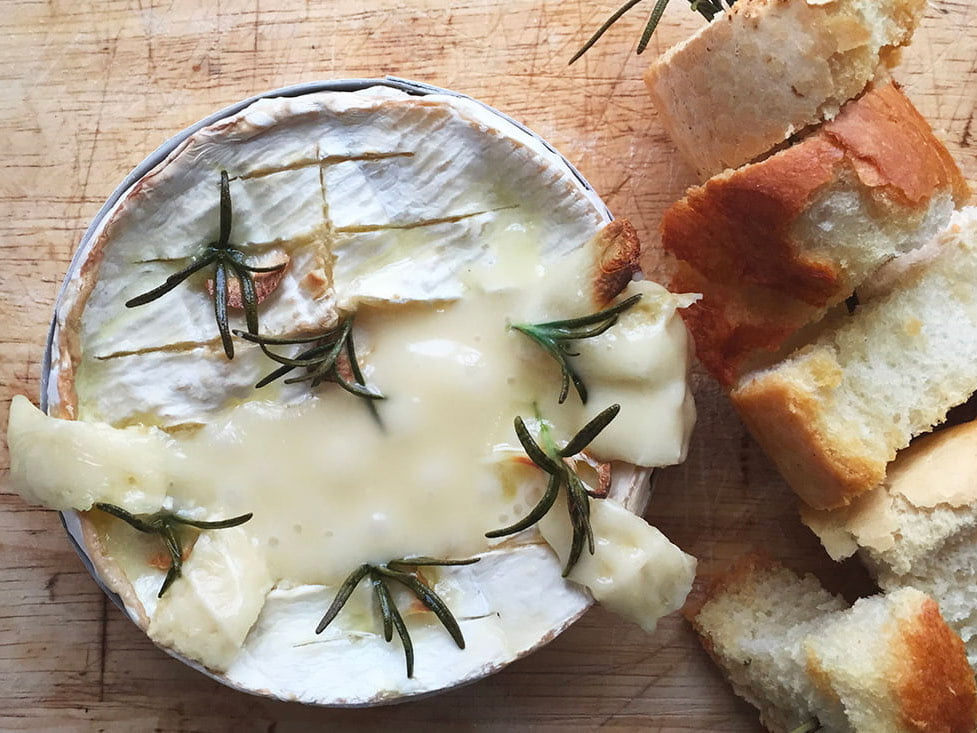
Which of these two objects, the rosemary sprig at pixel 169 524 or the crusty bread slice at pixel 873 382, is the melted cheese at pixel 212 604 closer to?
the rosemary sprig at pixel 169 524

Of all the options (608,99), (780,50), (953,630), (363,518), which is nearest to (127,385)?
(363,518)

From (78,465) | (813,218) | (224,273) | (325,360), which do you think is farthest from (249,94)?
(813,218)

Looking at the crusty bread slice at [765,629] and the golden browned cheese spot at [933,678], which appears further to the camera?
the crusty bread slice at [765,629]

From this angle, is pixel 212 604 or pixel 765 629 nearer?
pixel 212 604

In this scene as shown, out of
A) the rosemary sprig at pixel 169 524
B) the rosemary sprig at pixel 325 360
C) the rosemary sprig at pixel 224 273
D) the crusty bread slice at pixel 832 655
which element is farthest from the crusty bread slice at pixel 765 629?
the rosemary sprig at pixel 224 273

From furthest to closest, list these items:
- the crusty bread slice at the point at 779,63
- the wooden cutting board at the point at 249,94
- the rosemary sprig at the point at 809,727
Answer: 1. the wooden cutting board at the point at 249,94
2. the rosemary sprig at the point at 809,727
3. the crusty bread slice at the point at 779,63

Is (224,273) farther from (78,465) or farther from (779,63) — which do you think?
(779,63)

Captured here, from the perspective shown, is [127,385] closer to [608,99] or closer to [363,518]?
[363,518]
